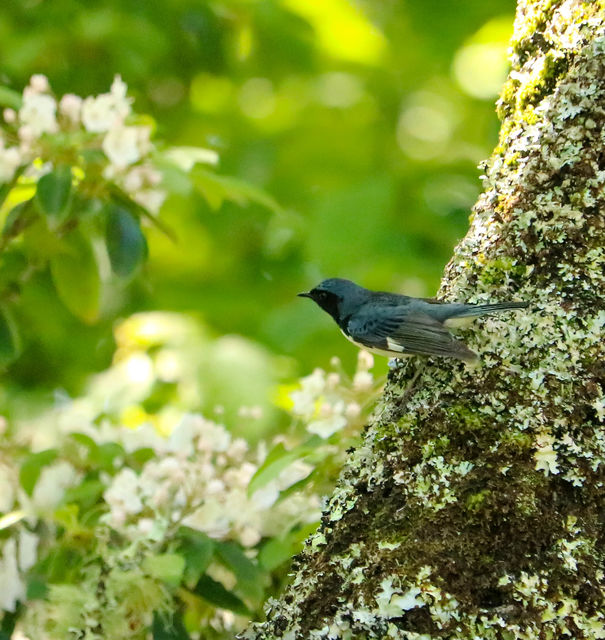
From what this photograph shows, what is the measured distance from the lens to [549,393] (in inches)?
66.1

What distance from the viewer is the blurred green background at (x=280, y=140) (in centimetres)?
417

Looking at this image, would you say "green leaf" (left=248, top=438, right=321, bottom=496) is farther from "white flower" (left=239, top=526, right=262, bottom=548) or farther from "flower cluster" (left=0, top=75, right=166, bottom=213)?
"flower cluster" (left=0, top=75, right=166, bottom=213)

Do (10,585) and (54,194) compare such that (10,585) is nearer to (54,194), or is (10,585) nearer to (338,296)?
(54,194)

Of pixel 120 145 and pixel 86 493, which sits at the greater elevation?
pixel 120 145

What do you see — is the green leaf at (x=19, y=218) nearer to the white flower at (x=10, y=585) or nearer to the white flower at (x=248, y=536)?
the white flower at (x=10, y=585)

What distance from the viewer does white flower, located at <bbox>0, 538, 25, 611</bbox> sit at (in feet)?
8.76

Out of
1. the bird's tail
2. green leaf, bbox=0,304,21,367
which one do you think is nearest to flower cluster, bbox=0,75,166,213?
green leaf, bbox=0,304,21,367

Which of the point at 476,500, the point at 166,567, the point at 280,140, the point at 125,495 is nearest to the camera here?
the point at 476,500

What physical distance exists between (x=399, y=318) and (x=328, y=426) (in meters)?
0.37

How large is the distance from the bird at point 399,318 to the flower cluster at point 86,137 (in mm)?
735

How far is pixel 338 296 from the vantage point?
2.88m

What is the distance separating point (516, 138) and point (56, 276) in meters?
1.60

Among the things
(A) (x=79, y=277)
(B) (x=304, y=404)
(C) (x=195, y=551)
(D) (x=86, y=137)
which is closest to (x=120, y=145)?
(D) (x=86, y=137)

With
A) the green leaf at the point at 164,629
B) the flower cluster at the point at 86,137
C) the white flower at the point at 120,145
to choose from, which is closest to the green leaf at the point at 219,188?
the flower cluster at the point at 86,137
